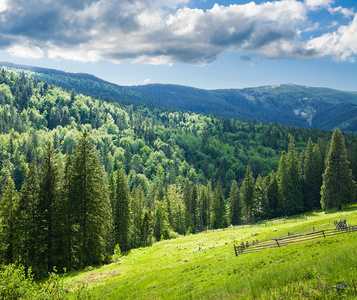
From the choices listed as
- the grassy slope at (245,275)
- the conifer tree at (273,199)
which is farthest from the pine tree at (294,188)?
the grassy slope at (245,275)

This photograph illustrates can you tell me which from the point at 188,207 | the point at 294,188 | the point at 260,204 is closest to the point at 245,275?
the point at 294,188

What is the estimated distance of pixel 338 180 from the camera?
60.1 meters

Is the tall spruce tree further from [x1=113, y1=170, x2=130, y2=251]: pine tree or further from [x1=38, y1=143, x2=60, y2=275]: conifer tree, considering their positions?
[x1=113, y1=170, x2=130, y2=251]: pine tree

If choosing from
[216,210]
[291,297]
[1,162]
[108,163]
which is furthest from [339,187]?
[1,162]

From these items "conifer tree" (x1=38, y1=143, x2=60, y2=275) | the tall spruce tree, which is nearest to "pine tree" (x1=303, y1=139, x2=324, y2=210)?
the tall spruce tree

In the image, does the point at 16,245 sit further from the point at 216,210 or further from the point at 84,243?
the point at 216,210

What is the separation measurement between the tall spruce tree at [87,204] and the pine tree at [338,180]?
51.2 m

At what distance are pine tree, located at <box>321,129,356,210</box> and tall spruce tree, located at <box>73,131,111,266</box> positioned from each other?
51.2 meters

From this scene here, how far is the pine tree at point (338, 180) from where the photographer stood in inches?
2315

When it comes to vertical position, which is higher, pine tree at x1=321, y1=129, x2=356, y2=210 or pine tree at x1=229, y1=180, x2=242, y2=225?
pine tree at x1=321, y1=129, x2=356, y2=210

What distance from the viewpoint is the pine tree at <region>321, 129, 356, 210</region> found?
5881 cm

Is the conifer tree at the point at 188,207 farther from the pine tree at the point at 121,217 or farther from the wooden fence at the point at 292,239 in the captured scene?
the wooden fence at the point at 292,239

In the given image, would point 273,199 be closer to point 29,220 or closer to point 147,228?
point 147,228

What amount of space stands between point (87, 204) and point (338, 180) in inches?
2158
